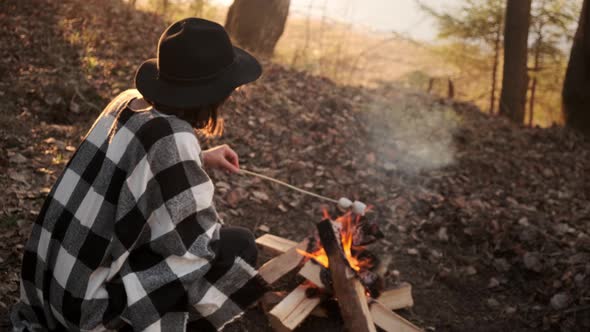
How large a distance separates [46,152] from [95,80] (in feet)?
4.25

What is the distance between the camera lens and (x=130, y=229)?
2.35 m

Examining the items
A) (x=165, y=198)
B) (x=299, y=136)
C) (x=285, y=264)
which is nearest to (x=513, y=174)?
(x=299, y=136)

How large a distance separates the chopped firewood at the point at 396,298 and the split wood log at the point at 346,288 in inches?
15.1

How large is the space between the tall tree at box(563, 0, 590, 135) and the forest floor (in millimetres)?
344

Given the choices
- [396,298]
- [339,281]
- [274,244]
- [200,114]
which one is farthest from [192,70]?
A: [396,298]

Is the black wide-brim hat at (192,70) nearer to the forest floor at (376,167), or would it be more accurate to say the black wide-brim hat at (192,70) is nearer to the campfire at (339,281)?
the campfire at (339,281)

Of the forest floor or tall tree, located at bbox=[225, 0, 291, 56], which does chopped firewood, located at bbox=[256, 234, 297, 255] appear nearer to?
the forest floor

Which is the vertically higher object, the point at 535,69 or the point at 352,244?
the point at 535,69

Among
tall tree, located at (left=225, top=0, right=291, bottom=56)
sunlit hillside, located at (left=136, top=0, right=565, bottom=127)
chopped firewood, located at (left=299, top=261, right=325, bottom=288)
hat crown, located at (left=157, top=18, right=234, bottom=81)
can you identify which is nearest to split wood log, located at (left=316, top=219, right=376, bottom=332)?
chopped firewood, located at (left=299, top=261, right=325, bottom=288)

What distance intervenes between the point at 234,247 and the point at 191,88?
0.84m

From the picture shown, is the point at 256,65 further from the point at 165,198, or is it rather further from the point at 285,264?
the point at 285,264

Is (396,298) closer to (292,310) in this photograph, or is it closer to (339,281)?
(339,281)

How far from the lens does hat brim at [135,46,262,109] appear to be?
2342mm

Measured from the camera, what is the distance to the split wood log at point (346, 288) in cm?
296
